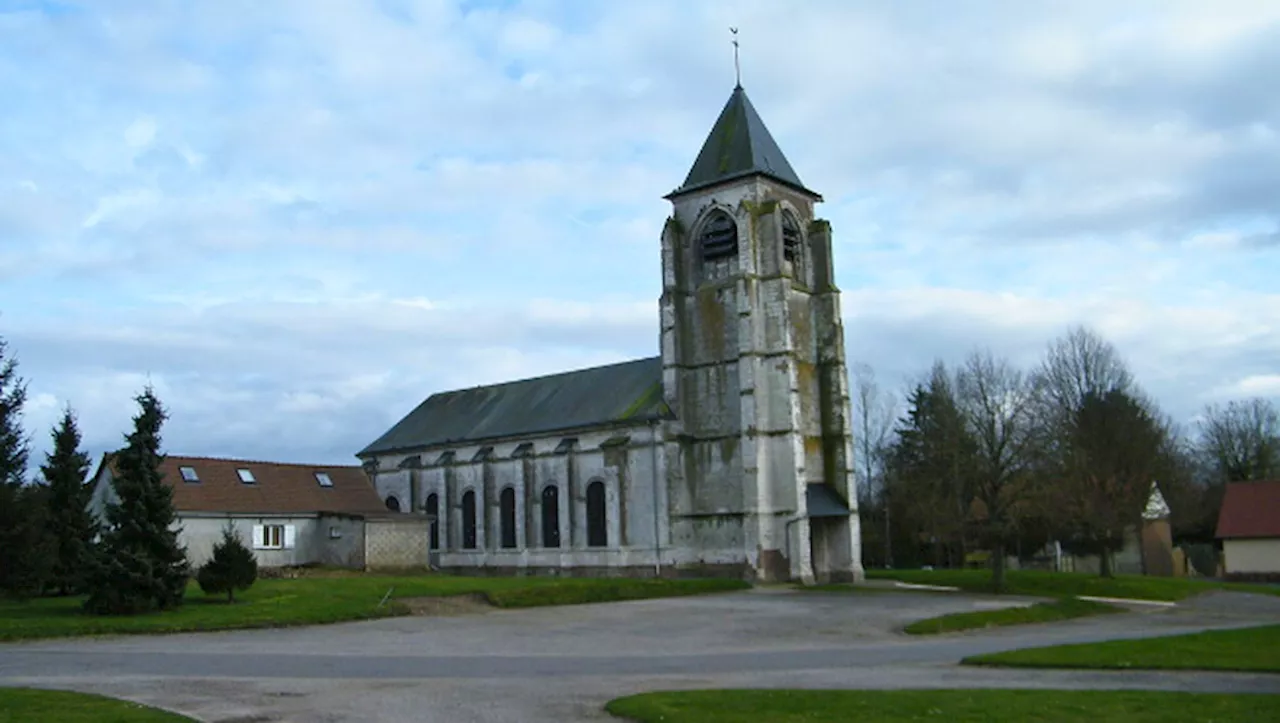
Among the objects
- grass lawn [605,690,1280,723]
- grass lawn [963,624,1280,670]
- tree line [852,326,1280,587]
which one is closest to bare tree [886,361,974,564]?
tree line [852,326,1280,587]

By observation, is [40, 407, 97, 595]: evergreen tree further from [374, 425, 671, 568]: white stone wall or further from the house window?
[374, 425, 671, 568]: white stone wall

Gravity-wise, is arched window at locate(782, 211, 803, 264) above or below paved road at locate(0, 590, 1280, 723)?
above

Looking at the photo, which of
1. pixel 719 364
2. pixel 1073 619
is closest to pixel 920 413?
pixel 719 364

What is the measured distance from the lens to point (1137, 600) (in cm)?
3725

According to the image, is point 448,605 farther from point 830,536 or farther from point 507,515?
point 507,515

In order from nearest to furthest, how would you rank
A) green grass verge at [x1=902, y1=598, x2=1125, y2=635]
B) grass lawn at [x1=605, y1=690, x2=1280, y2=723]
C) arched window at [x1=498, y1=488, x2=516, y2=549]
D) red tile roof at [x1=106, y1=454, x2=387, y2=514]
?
1. grass lawn at [x1=605, y1=690, x2=1280, y2=723]
2. green grass verge at [x1=902, y1=598, x2=1125, y2=635]
3. red tile roof at [x1=106, y1=454, x2=387, y2=514]
4. arched window at [x1=498, y1=488, x2=516, y2=549]

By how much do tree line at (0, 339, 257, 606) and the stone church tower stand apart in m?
21.7

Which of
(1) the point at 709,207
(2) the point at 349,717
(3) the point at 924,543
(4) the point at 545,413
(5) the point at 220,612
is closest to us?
(2) the point at 349,717

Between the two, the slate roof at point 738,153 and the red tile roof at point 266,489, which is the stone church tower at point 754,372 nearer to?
the slate roof at point 738,153

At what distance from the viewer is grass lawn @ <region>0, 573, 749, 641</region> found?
26172 millimetres

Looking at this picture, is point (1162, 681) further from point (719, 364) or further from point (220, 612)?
point (719, 364)

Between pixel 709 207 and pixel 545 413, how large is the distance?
13579mm

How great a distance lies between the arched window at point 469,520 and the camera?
56.2 m

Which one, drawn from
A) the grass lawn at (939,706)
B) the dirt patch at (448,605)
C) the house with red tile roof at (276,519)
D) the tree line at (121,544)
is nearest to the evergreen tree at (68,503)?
the tree line at (121,544)
